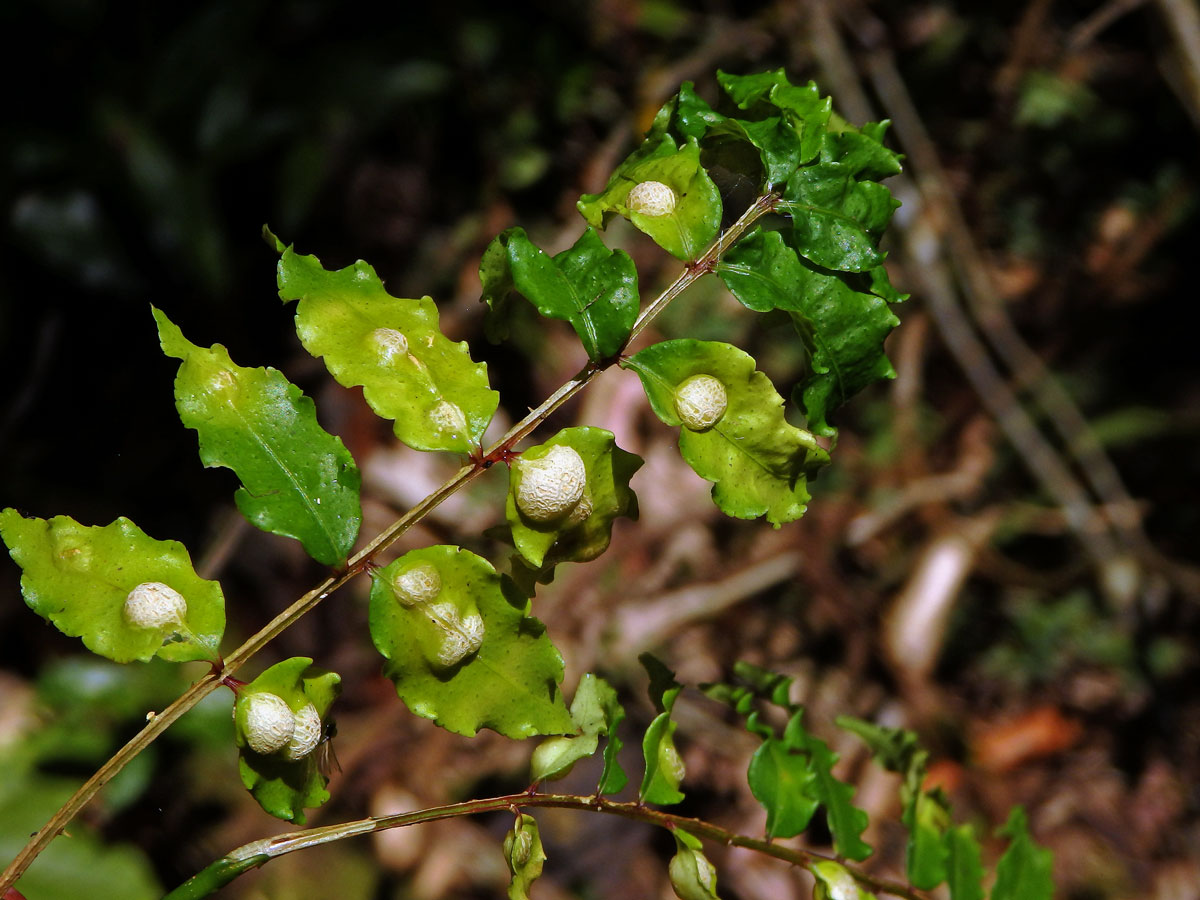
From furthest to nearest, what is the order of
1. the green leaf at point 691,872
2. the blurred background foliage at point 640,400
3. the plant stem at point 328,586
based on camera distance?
the blurred background foliage at point 640,400 → the green leaf at point 691,872 → the plant stem at point 328,586

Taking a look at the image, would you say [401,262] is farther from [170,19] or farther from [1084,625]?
[1084,625]

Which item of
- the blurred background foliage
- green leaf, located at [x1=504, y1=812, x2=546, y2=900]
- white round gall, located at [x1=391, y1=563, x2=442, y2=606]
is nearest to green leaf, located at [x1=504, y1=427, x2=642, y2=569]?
white round gall, located at [x1=391, y1=563, x2=442, y2=606]

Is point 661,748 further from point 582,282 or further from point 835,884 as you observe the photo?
point 582,282

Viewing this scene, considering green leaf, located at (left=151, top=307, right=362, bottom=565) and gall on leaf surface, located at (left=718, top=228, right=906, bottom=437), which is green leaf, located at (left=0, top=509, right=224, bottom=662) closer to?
green leaf, located at (left=151, top=307, right=362, bottom=565)

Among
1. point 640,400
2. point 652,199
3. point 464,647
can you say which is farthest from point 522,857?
point 640,400

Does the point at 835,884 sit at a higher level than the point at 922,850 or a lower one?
higher

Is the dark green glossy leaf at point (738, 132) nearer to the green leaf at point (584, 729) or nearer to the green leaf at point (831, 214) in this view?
the green leaf at point (831, 214)

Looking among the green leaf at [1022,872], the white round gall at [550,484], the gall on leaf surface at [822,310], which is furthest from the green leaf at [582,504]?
the green leaf at [1022,872]
